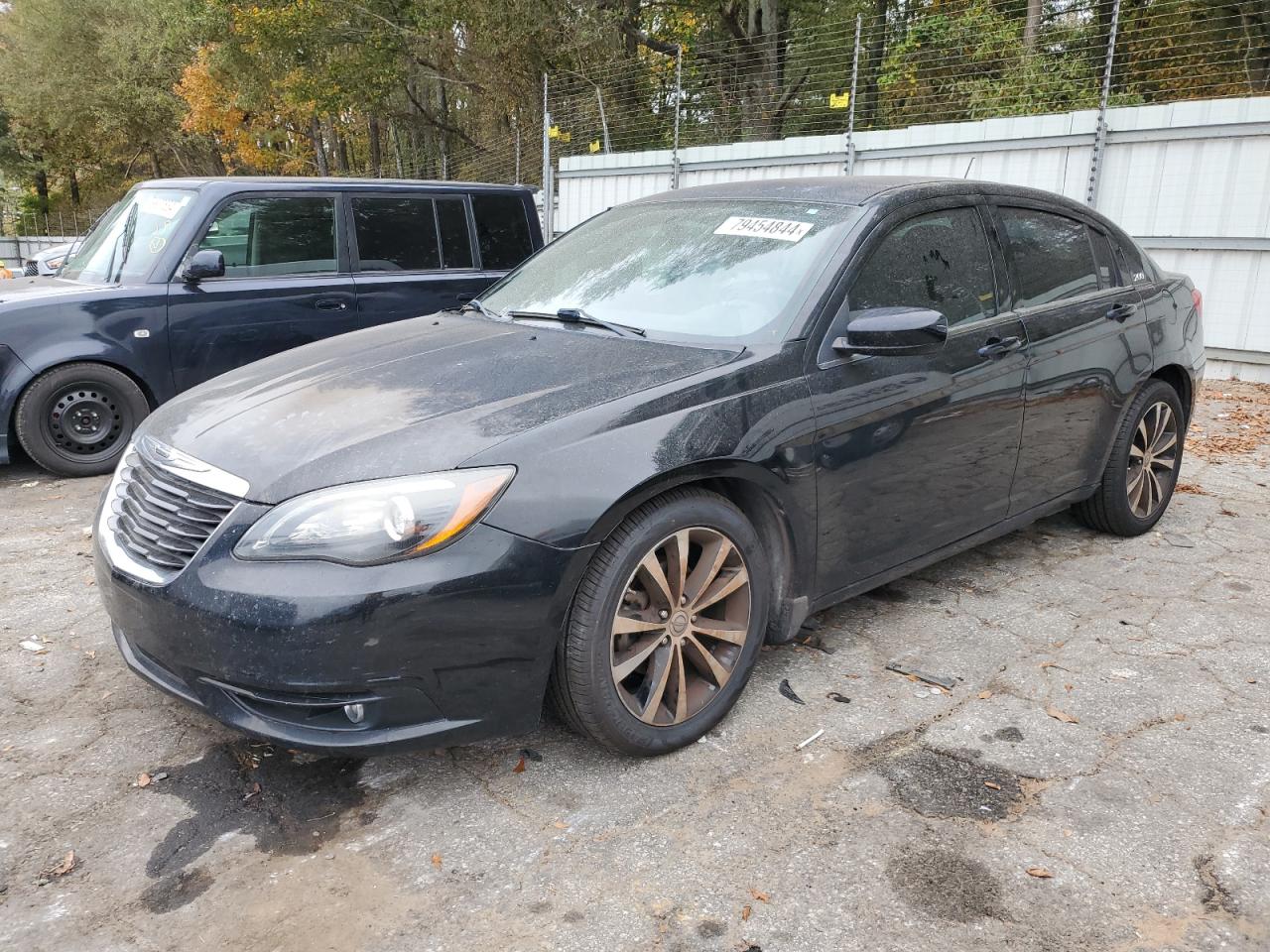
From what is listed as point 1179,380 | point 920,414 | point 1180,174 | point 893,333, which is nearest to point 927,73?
point 1180,174

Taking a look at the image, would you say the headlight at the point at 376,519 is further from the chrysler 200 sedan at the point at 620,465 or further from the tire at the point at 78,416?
the tire at the point at 78,416

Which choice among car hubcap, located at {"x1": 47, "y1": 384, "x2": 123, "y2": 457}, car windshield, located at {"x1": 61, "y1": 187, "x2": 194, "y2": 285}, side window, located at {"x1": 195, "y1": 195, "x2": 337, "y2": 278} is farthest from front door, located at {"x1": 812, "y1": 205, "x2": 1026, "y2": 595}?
car hubcap, located at {"x1": 47, "y1": 384, "x2": 123, "y2": 457}

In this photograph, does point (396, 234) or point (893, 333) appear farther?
point (396, 234)

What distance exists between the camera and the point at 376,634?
2318 millimetres

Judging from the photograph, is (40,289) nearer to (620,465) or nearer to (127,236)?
(127,236)

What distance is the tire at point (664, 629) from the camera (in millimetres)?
2594

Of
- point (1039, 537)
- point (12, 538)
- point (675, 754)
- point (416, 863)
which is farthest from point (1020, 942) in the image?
point (12, 538)

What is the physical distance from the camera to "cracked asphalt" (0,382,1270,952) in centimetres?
220

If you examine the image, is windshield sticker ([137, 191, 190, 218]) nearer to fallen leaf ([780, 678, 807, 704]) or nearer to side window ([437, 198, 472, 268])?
side window ([437, 198, 472, 268])

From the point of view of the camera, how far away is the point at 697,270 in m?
3.43

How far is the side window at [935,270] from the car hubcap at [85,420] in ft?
15.6

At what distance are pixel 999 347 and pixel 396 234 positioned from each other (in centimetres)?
434

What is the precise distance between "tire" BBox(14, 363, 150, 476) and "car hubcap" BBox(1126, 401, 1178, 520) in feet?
17.9

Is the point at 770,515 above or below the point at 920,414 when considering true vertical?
below
